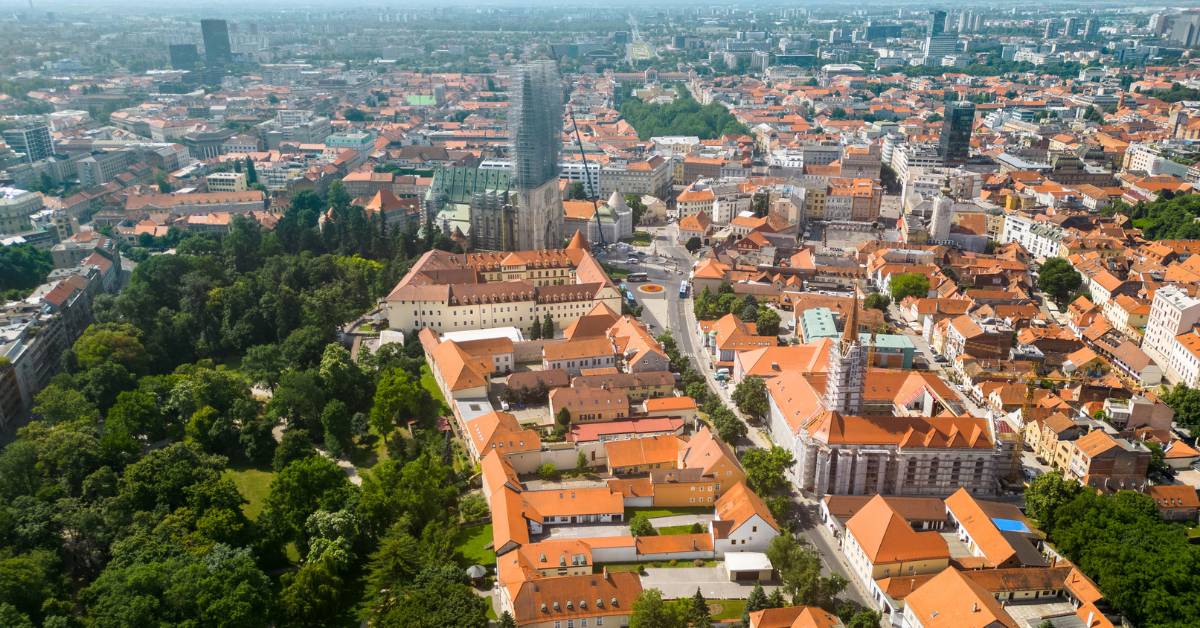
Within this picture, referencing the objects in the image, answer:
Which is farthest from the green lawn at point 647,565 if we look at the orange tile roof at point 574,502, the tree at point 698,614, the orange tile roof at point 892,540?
the orange tile roof at point 892,540

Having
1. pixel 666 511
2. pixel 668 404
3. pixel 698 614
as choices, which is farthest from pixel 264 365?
pixel 698 614

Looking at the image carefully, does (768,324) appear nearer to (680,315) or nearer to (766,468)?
(680,315)

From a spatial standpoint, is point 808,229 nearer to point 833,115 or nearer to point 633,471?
point 633,471

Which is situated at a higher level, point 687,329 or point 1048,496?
point 1048,496

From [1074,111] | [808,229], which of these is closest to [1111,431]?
[808,229]

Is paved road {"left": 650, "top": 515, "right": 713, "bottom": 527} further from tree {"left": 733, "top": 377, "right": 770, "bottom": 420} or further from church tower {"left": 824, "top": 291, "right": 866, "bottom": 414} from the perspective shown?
tree {"left": 733, "top": 377, "right": 770, "bottom": 420}

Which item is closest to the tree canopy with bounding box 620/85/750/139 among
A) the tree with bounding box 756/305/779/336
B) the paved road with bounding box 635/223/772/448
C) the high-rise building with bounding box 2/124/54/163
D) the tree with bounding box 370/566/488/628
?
the paved road with bounding box 635/223/772/448

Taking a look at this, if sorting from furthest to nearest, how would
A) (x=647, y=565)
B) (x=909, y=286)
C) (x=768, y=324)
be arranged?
(x=909, y=286)
(x=768, y=324)
(x=647, y=565)
